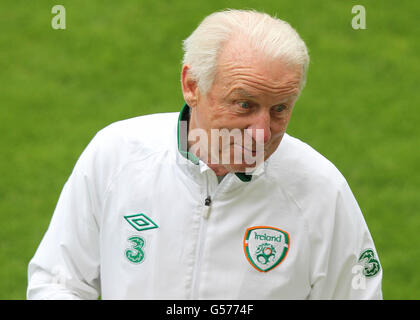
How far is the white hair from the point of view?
3.05m

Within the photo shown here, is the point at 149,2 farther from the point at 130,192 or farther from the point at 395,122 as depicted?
the point at 130,192

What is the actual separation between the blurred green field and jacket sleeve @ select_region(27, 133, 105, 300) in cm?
295

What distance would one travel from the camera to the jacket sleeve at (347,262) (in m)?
3.36

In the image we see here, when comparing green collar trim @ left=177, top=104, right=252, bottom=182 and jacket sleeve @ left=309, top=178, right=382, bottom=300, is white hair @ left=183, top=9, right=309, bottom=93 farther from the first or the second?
jacket sleeve @ left=309, top=178, right=382, bottom=300

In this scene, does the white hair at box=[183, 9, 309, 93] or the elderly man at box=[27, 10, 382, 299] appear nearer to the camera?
the white hair at box=[183, 9, 309, 93]

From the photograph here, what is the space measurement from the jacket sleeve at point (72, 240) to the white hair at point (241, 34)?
588 mm

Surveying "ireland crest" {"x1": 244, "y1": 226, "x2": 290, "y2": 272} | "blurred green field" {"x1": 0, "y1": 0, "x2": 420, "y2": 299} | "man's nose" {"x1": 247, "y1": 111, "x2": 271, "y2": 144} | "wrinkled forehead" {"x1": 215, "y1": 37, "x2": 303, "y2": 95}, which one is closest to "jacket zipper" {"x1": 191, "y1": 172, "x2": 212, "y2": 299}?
"ireland crest" {"x1": 244, "y1": 226, "x2": 290, "y2": 272}

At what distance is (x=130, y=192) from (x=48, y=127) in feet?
13.9

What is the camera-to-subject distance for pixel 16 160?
717 centimetres

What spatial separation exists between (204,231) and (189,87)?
56 cm

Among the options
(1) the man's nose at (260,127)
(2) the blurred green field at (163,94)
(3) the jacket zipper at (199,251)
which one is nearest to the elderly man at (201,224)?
(3) the jacket zipper at (199,251)

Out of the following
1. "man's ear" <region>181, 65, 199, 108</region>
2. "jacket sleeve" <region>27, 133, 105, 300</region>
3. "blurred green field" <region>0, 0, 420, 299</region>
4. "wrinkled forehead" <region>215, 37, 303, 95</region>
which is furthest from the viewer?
"blurred green field" <region>0, 0, 420, 299</region>

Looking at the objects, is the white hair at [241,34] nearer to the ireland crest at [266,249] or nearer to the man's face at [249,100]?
the man's face at [249,100]
